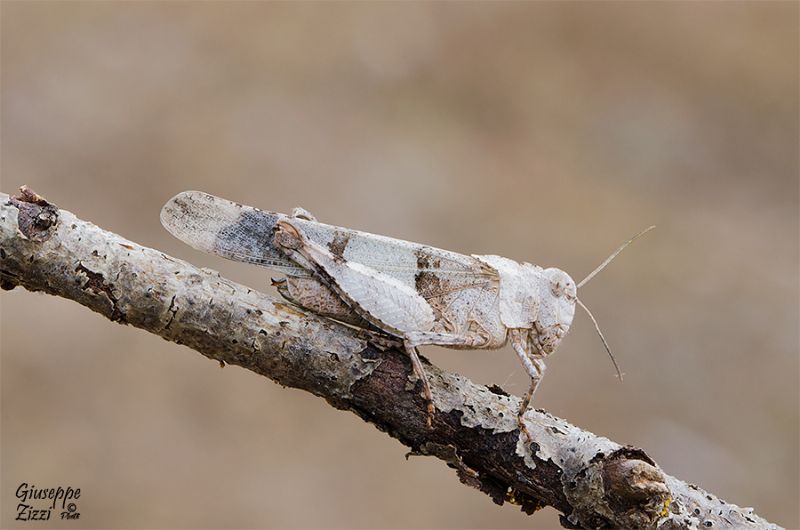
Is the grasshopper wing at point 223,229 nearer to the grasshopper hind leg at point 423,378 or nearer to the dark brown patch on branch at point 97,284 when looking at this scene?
the dark brown patch on branch at point 97,284

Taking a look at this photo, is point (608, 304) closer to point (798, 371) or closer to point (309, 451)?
point (798, 371)

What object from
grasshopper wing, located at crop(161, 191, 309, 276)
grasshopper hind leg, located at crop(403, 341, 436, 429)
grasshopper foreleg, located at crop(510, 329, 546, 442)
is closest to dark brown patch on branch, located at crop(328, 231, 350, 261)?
grasshopper wing, located at crop(161, 191, 309, 276)

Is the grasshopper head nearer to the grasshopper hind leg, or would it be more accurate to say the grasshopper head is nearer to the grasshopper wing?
the grasshopper hind leg

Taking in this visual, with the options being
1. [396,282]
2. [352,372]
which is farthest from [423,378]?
[396,282]

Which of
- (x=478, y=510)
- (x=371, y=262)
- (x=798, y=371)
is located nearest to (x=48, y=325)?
(x=478, y=510)

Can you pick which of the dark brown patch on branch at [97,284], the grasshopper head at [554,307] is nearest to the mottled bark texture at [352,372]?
the dark brown patch on branch at [97,284]

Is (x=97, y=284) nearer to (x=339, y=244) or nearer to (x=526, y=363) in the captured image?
(x=339, y=244)
